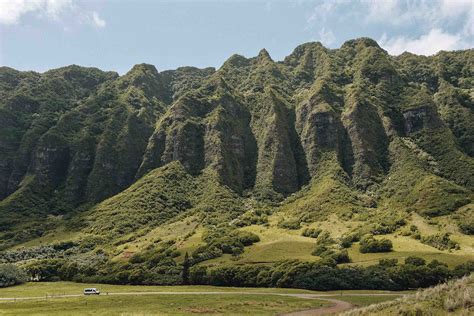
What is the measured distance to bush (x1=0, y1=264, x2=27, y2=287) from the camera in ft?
426

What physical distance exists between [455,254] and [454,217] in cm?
4114

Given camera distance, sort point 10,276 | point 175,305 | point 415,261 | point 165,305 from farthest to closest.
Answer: point 10,276
point 415,261
point 175,305
point 165,305

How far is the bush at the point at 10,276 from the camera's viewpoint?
426 ft

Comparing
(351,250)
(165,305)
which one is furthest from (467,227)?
(165,305)

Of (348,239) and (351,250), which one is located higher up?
(348,239)

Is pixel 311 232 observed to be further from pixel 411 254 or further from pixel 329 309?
pixel 329 309

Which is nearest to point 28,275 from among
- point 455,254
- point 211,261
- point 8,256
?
point 8,256

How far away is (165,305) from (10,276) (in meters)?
78.1

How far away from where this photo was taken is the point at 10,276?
429 feet

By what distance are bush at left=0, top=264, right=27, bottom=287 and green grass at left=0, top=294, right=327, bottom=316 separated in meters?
50.4

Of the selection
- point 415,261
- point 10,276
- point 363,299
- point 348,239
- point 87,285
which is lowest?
point 363,299

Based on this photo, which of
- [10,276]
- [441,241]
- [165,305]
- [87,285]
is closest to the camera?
[165,305]

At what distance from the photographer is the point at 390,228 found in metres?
163

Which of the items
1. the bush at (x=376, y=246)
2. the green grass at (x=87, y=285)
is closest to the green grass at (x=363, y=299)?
the green grass at (x=87, y=285)
